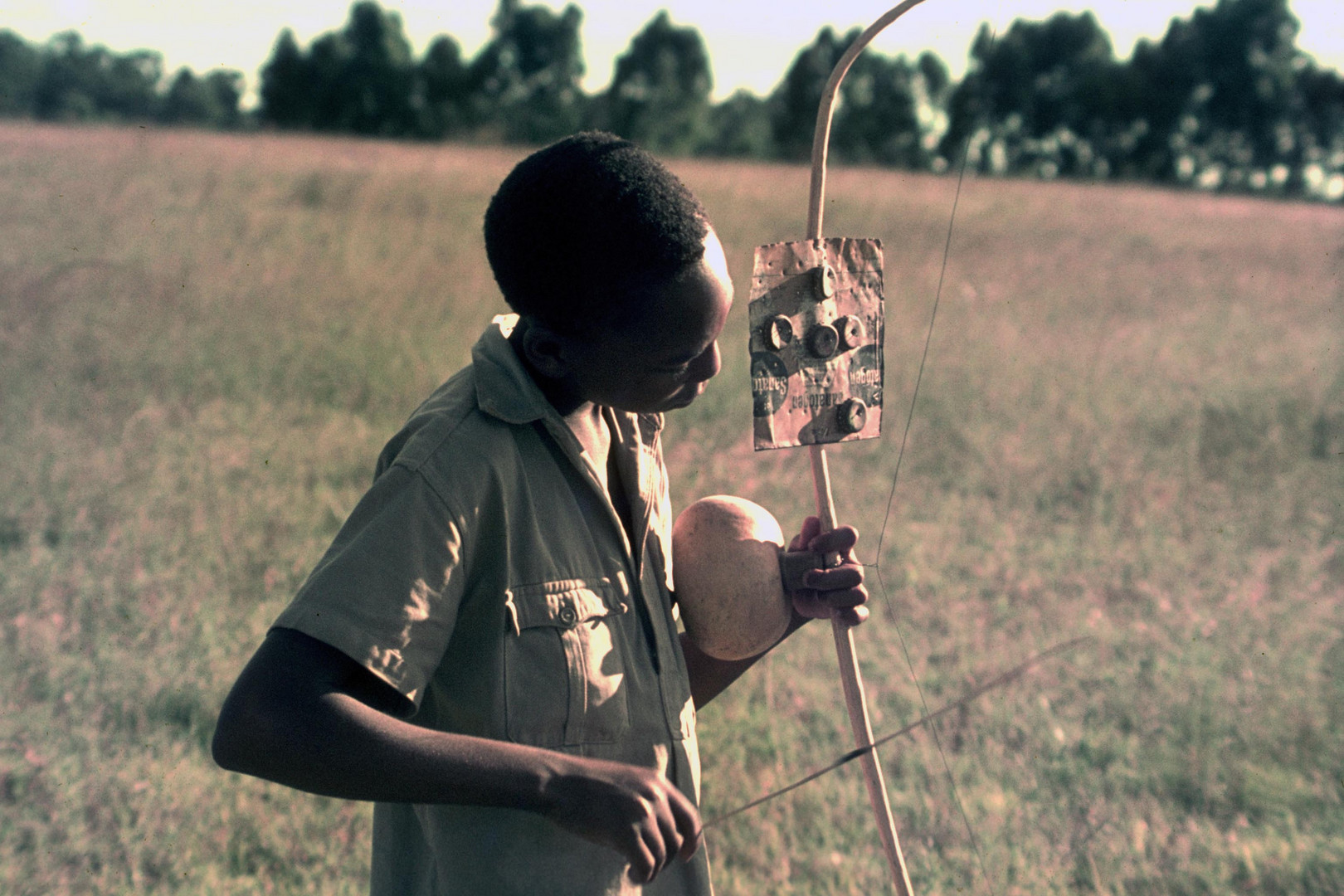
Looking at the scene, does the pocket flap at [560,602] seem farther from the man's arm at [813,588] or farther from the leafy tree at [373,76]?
the leafy tree at [373,76]

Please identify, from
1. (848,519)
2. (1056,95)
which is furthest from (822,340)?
(1056,95)

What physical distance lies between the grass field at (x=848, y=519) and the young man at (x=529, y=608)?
667mm

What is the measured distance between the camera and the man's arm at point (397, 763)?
3.99 ft

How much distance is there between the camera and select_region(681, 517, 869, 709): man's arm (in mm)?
1717

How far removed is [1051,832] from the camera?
328cm

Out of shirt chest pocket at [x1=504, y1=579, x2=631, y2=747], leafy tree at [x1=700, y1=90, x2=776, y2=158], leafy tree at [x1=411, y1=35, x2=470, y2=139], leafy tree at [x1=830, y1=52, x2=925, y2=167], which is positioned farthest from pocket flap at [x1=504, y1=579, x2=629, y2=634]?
leafy tree at [x1=700, y1=90, x2=776, y2=158]

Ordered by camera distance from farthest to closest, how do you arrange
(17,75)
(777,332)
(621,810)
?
1. (17,75)
2. (777,332)
3. (621,810)

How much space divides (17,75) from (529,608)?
56.7 feet

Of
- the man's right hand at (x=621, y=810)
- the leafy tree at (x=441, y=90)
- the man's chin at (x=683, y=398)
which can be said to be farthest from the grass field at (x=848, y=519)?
the leafy tree at (x=441, y=90)

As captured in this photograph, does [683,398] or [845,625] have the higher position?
[683,398]

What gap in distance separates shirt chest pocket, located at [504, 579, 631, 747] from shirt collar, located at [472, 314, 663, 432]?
0.20 metres

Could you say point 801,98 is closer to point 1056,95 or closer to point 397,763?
point 1056,95

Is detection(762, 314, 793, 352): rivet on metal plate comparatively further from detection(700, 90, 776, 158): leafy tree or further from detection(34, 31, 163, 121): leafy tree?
detection(700, 90, 776, 158): leafy tree

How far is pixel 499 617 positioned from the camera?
137cm
